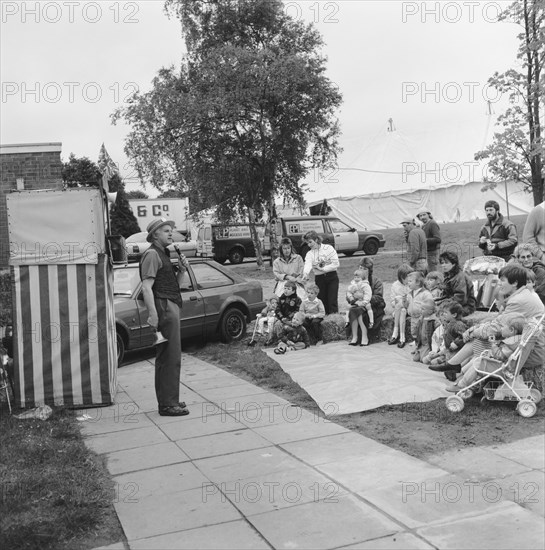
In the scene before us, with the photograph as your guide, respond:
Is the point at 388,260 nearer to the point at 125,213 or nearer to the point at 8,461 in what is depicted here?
the point at 8,461

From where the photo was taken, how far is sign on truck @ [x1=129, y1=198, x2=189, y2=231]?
41.1 metres

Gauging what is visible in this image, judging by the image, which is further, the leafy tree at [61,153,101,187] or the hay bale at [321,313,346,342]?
the leafy tree at [61,153,101,187]

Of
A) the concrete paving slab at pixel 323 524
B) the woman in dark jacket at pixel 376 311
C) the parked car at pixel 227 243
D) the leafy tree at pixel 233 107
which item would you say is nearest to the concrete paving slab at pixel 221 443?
the concrete paving slab at pixel 323 524

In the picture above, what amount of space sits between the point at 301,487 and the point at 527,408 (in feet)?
8.64

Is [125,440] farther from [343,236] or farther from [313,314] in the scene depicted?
[343,236]

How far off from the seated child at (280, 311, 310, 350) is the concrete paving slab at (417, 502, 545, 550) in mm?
6284

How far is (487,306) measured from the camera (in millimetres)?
→ 9461

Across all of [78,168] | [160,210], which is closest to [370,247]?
[160,210]

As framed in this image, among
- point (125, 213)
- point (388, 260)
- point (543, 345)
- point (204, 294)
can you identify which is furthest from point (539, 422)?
point (125, 213)

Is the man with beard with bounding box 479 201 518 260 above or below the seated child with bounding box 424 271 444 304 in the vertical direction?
above

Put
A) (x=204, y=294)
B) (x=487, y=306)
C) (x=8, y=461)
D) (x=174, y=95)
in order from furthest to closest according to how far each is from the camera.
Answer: (x=174, y=95) < (x=204, y=294) < (x=487, y=306) < (x=8, y=461)

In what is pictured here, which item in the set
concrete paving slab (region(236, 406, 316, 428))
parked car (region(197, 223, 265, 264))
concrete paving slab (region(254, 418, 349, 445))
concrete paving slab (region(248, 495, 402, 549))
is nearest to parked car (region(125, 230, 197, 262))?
parked car (region(197, 223, 265, 264))

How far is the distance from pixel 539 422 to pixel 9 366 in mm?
5500

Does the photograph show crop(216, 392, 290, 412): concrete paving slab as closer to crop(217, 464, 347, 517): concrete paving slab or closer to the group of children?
crop(217, 464, 347, 517): concrete paving slab
